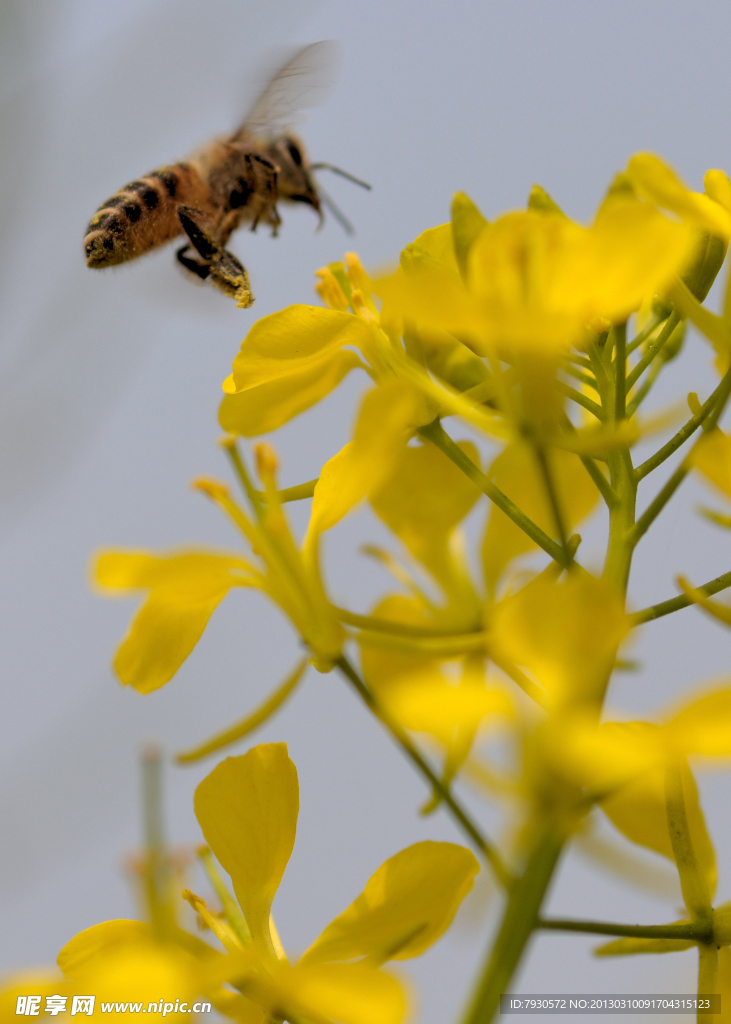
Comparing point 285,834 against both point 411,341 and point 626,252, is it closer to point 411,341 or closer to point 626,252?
point 411,341

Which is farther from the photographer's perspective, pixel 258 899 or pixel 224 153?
pixel 224 153

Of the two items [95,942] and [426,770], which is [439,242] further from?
[95,942]

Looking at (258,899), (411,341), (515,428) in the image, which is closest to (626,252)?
(515,428)

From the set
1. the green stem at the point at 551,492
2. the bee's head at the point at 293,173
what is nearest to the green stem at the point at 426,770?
the green stem at the point at 551,492

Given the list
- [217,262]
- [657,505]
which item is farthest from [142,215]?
[657,505]

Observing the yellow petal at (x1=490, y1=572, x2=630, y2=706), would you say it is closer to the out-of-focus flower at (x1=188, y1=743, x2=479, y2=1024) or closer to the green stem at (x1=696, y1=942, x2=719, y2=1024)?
Answer: the out-of-focus flower at (x1=188, y1=743, x2=479, y2=1024)

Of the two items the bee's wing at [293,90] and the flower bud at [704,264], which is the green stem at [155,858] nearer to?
the flower bud at [704,264]
